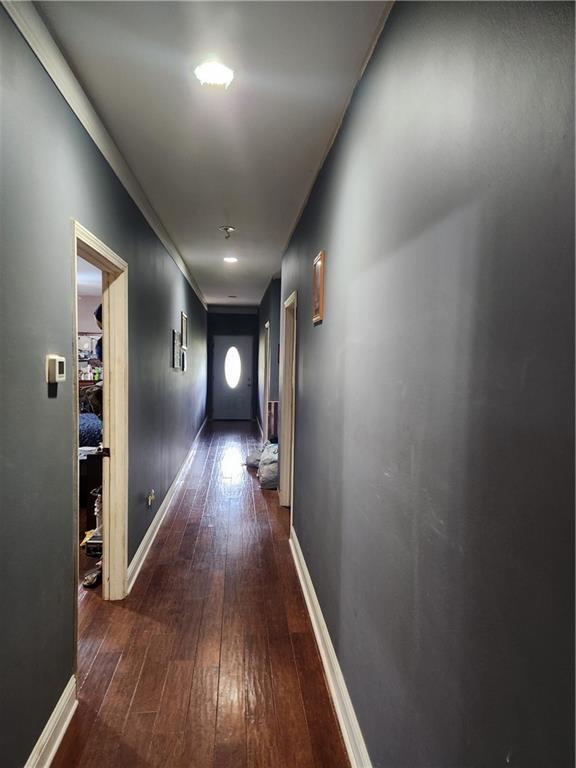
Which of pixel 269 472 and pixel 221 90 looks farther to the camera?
pixel 269 472

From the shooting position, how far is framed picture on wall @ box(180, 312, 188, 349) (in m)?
5.17

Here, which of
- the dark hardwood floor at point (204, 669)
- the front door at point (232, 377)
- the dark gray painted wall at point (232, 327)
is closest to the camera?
the dark hardwood floor at point (204, 669)

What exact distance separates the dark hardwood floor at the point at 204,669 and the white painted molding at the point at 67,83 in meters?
2.35

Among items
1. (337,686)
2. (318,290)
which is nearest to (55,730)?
(337,686)

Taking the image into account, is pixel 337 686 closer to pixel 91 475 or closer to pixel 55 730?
pixel 55 730

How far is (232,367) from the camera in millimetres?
10469

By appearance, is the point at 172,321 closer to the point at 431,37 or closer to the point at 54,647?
the point at 54,647

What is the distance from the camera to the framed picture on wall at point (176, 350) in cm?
451

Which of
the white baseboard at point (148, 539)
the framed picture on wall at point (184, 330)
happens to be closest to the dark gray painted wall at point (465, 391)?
the white baseboard at point (148, 539)

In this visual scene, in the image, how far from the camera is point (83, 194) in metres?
1.90

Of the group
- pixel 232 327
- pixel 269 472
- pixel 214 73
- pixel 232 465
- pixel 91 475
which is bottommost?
pixel 232 465

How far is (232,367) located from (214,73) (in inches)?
349

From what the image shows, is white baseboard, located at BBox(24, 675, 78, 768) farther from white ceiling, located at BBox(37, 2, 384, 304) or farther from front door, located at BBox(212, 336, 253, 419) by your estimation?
front door, located at BBox(212, 336, 253, 419)

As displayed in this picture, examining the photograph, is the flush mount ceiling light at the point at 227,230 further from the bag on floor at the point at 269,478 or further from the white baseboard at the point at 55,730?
the white baseboard at the point at 55,730
